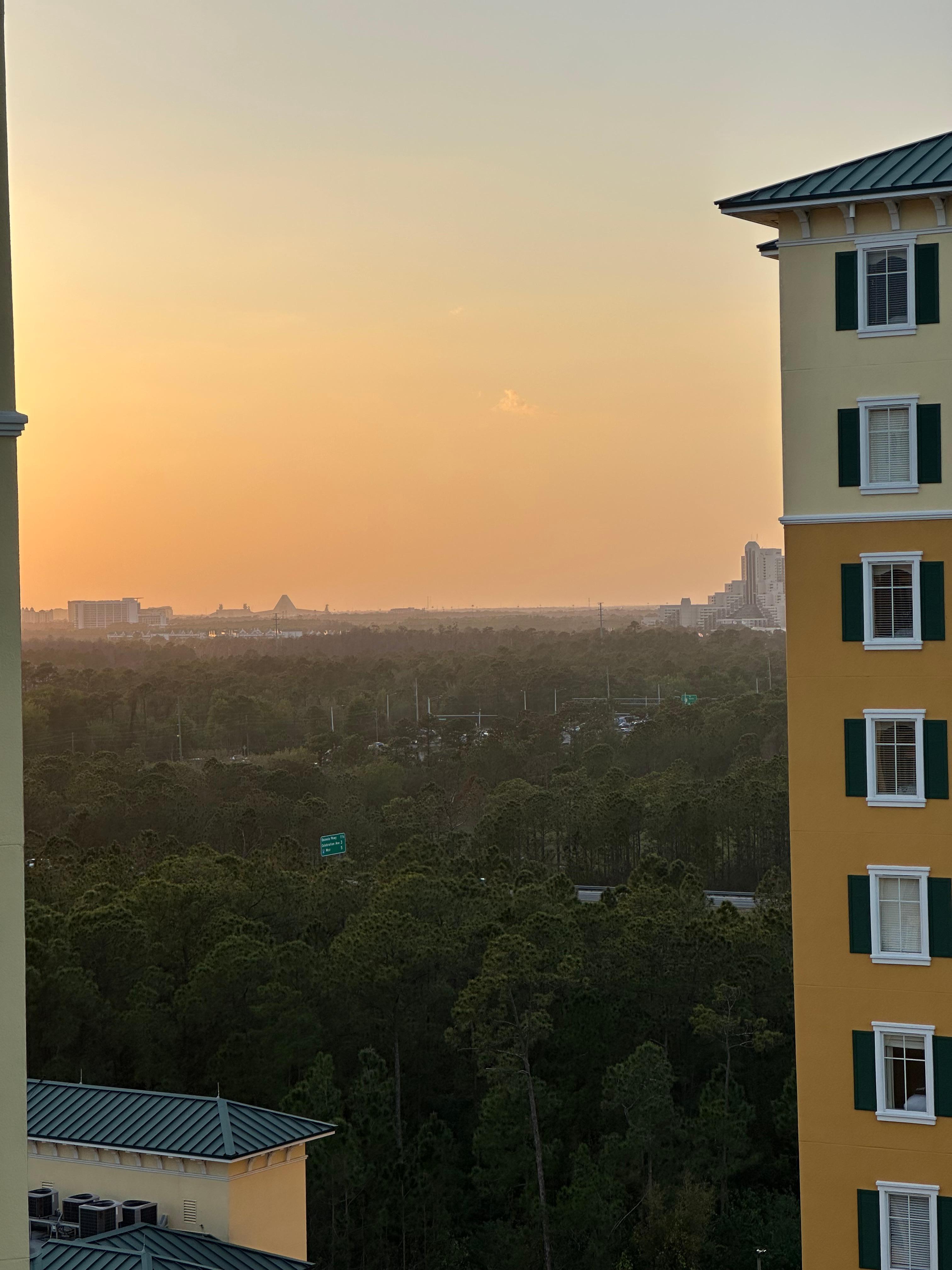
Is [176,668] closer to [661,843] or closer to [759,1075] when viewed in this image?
[661,843]

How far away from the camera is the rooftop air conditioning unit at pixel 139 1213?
16.9m

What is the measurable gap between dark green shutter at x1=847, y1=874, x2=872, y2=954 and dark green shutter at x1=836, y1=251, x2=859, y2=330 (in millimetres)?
5448

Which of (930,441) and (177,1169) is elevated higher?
(930,441)

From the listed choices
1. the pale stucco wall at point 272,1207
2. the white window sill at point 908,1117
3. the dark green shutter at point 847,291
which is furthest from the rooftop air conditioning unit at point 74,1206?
the dark green shutter at point 847,291

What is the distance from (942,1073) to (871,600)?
15.1ft

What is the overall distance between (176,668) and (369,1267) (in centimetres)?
7840

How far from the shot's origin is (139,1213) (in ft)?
55.3

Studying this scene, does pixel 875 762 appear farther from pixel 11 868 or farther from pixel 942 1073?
pixel 11 868

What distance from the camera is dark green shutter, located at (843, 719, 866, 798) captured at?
14.4m

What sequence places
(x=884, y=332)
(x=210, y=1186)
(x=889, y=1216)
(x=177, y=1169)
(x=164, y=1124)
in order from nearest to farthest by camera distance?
(x=889, y=1216) < (x=884, y=332) < (x=210, y=1186) < (x=177, y=1169) < (x=164, y=1124)

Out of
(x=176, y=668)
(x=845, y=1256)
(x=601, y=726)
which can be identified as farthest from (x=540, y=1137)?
(x=176, y=668)

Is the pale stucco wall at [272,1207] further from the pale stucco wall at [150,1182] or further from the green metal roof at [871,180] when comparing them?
the green metal roof at [871,180]

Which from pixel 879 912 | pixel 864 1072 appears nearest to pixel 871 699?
pixel 879 912

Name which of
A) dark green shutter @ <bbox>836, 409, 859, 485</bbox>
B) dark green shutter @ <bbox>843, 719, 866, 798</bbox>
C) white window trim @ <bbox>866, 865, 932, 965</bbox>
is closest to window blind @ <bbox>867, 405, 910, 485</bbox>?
dark green shutter @ <bbox>836, 409, 859, 485</bbox>
